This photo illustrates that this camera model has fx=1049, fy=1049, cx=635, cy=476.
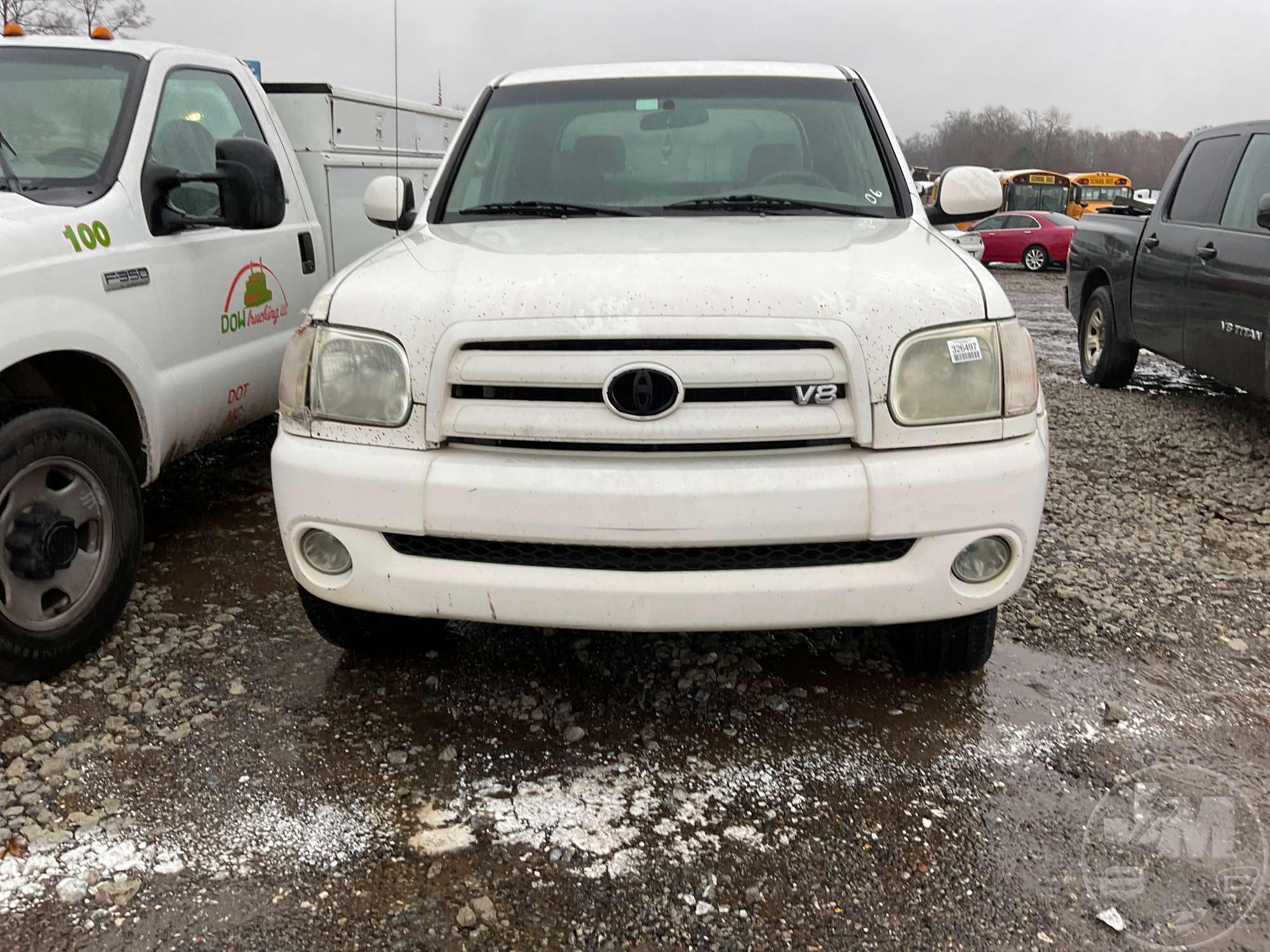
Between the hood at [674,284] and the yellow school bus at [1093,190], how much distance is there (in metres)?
38.3

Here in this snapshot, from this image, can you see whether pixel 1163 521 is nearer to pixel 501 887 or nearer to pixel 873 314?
pixel 873 314

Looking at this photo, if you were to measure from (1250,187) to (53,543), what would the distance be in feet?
20.1

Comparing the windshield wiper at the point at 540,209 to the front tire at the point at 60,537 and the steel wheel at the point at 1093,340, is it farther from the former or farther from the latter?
the steel wheel at the point at 1093,340

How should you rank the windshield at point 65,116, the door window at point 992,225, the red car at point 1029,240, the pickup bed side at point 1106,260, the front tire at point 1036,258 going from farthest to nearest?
the door window at point 992,225
the front tire at point 1036,258
the red car at point 1029,240
the pickup bed side at point 1106,260
the windshield at point 65,116

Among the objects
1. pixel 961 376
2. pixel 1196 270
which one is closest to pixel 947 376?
pixel 961 376

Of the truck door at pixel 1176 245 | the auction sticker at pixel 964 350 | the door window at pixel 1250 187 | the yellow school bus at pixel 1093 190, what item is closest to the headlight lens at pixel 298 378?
the auction sticker at pixel 964 350

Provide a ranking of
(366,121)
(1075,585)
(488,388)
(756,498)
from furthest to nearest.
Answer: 1. (366,121)
2. (1075,585)
3. (488,388)
4. (756,498)

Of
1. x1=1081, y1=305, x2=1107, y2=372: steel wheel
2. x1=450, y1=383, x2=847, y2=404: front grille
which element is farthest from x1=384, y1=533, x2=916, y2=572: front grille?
x1=1081, y1=305, x2=1107, y2=372: steel wheel

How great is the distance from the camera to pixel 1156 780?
8.45 feet

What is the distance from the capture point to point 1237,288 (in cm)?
559

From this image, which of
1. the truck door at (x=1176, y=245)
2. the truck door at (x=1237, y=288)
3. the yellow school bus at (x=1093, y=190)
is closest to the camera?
the truck door at (x=1237, y=288)

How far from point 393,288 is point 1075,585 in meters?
2.67

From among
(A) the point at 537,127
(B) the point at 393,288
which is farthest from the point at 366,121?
(B) the point at 393,288

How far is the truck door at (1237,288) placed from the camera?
537 centimetres
